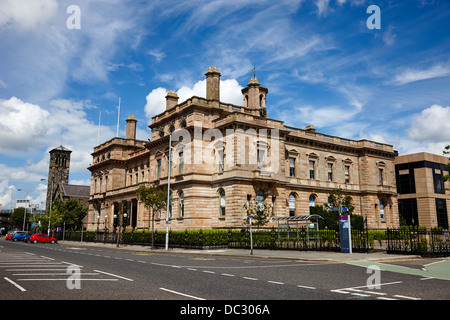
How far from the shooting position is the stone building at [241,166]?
39250 mm

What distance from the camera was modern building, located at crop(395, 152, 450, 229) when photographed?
191ft

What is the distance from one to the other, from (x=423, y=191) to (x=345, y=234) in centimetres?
4340

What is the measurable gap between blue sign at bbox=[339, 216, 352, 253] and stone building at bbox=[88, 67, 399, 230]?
14850mm

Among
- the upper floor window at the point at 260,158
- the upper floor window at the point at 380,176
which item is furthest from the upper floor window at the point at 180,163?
the upper floor window at the point at 380,176

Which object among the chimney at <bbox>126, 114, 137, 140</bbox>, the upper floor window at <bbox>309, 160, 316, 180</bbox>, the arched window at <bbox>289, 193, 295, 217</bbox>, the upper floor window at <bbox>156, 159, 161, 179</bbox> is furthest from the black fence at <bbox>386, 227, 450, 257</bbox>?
the chimney at <bbox>126, 114, 137, 140</bbox>

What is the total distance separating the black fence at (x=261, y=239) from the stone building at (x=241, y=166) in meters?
4.88

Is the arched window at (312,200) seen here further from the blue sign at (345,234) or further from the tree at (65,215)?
the tree at (65,215)

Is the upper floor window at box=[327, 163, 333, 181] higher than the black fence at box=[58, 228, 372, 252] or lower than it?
higher

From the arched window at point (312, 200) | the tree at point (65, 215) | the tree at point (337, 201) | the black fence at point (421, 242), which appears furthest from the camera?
the tree at point (65, 215)

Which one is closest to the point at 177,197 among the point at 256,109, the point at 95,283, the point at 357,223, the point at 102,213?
the point at 256,109

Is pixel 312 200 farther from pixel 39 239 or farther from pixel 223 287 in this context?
pixel 223 287
